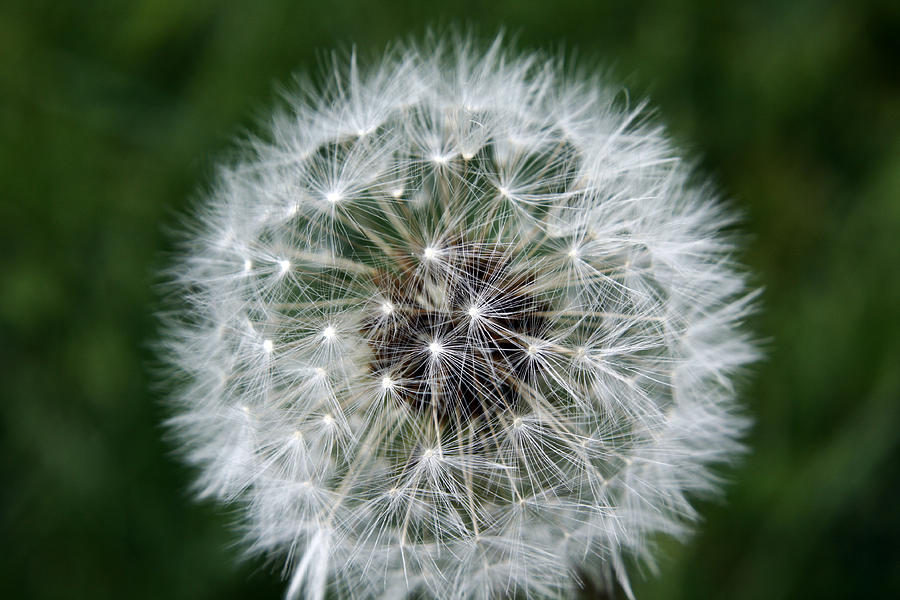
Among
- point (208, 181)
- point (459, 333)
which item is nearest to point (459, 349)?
point (459, 333)

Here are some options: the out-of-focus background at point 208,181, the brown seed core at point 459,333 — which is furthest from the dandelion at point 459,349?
the out-of-focus background at point 208,181

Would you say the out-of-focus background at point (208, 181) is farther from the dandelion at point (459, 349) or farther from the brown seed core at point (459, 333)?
the brown seed core at point (459, 333)

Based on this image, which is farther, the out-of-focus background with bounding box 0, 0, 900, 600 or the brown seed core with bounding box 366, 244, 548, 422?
the out-of-focus background with bounding box 0, 0, 900, 600

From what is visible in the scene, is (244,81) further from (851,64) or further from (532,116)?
(851,64)

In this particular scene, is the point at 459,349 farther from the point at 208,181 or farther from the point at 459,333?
the point at 208,181

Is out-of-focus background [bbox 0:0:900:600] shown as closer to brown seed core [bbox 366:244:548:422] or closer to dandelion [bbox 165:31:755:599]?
dandelion [bbox 165:31:755:599]

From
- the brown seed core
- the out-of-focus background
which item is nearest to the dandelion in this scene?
the brown seed core
